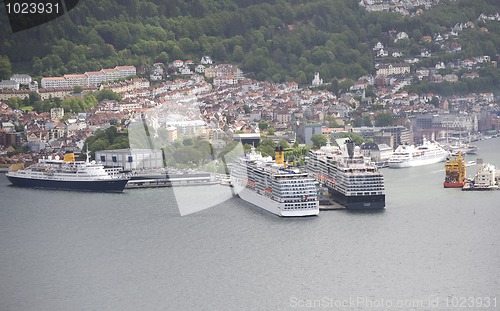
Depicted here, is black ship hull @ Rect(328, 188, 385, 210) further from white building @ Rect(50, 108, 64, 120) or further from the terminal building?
white building @ Rect(50, 108, 64, 120)

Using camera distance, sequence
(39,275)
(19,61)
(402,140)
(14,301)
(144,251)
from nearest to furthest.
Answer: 1. (14,301)
2. (39,275)
3. (144,251)
4. (402,140)
5. (19,61)

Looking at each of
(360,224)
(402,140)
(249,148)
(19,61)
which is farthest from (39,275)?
(19,61)

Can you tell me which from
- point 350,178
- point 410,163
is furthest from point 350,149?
point 410,163

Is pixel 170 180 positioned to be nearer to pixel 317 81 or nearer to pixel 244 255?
pixel 244 255

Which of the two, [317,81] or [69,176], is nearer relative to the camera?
[69,176]

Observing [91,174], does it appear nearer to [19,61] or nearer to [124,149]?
[124,149]

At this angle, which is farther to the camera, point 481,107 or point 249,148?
point 481,107
